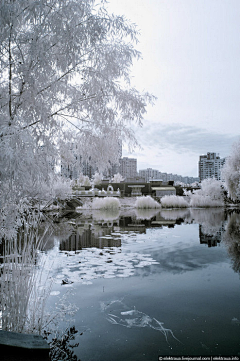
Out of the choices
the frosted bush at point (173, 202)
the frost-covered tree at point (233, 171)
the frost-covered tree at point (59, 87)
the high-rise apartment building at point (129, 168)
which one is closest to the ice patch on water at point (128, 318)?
the frost-covered tree at point (59, 87)

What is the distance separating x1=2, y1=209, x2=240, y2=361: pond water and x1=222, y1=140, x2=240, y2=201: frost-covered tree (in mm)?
12140

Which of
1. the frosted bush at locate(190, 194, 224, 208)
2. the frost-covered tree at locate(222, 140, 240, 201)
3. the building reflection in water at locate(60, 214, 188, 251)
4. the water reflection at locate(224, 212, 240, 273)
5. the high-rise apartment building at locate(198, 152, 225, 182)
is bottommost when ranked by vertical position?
the building reflection in water at locate(60, 214, 188, 251)

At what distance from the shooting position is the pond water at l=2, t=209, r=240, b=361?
2.54m

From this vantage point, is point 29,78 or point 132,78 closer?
point 29,78

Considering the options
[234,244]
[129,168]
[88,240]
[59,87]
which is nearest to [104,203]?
[88,240]

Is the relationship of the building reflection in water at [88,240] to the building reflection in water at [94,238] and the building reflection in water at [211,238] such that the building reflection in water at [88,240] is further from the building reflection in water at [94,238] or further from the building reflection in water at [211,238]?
the building reflection in water at [211,238]

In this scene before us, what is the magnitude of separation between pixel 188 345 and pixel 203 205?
18290mm

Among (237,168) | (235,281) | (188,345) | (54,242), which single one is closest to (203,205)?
(237,168)

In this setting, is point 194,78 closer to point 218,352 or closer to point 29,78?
point 29,78

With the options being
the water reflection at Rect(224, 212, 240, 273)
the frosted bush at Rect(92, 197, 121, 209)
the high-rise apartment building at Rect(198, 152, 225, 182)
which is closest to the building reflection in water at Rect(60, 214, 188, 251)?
the water reflection at Rect(224, 212, 240, 273)

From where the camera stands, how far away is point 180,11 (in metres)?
6.23

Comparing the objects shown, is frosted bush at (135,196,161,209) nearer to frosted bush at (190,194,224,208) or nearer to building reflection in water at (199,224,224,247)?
frosted bush at (190,194,224,208)

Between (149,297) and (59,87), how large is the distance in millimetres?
3129

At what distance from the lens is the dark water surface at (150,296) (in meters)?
2.54
